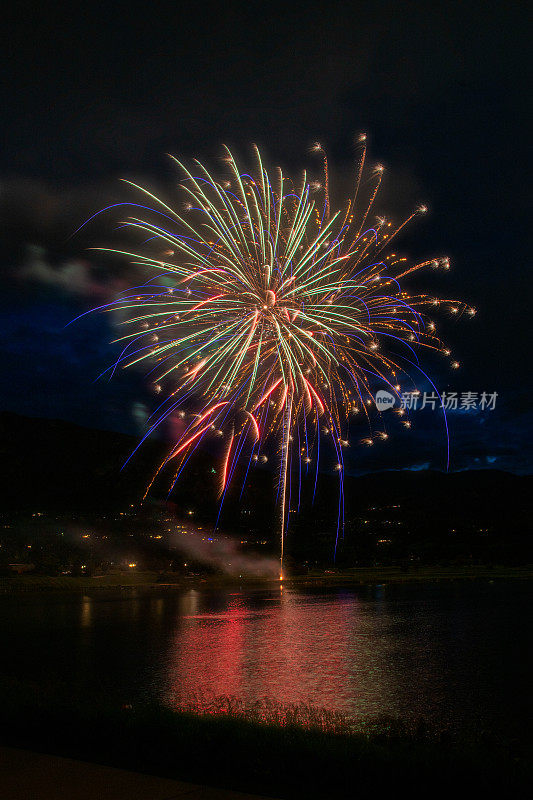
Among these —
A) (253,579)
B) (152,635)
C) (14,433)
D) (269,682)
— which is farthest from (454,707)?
(14,433)

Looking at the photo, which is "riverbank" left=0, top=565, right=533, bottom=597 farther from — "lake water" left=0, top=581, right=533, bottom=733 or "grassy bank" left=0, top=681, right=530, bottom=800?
"grassy bank" left=0, top=681, right=530, bottom=800

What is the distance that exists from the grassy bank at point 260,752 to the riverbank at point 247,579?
185 feet

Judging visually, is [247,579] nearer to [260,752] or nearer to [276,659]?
[276,659]

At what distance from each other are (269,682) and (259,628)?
16247 mm

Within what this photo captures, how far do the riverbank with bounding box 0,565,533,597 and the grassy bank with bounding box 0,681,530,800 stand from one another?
185ft

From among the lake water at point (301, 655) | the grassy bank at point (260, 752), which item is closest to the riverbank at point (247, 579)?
the lake water at point (301, 655)

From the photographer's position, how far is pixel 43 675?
1744 cm

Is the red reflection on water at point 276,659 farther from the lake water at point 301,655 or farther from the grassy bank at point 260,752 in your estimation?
the grassy bank at point 260,752

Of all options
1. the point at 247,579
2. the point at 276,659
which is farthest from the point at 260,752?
the point at 247,579

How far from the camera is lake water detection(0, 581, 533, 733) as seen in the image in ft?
50.5

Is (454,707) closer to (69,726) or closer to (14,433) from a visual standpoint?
(69,726)

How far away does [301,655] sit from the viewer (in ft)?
75.7

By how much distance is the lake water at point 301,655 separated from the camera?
15.4m

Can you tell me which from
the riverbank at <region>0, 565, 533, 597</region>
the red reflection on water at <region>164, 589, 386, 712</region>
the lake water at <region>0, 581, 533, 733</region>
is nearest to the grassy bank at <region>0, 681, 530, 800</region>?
the lake water at <region>0, 581, 533, 733</region>
